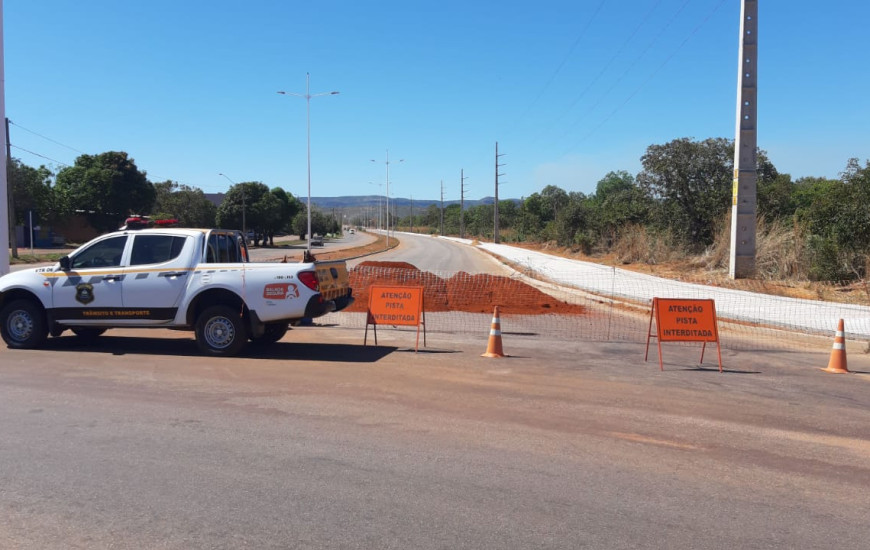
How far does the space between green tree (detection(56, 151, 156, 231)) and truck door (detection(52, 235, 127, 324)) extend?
60.2 m

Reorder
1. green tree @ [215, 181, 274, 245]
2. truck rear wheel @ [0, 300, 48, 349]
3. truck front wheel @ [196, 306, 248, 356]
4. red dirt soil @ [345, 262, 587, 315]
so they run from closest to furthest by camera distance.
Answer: truck front wheel @ [196, 306, 248, 356] < truck rear wheel @ [0, 300, 48, 349] < red dirt soil @ [345, 262, 587, 315] < green tree @ [215, 181, 274, 245]

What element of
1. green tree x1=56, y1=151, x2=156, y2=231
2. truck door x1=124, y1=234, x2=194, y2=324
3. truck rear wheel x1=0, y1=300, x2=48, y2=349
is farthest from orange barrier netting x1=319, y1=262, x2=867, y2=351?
green tree x1=56, y1=151, x2=156, y2=231

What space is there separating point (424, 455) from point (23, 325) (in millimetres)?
8029

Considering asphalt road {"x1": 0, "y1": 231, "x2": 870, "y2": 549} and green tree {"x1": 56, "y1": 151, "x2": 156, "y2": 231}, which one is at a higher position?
green tree {"x1": 56, "y1": 151, "x2": 156, "y2": 231}

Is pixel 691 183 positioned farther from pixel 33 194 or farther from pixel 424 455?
pixel 33 194

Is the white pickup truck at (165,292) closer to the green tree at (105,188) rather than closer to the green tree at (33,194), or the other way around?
the green tree at (33,194)

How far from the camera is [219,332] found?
1016 cm

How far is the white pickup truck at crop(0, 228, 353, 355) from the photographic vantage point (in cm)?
992

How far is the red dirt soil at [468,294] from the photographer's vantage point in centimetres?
1738

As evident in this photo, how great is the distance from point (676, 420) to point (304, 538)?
14.5 feet

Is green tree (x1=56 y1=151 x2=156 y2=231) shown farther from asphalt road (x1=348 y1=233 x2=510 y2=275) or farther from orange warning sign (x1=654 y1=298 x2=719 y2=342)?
orange warning sign (x1=654 y1=298 x2=719 y2=342)

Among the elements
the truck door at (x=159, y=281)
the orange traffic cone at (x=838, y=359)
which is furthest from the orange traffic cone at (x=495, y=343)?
the orange traffic cone at (x=838, y=359)

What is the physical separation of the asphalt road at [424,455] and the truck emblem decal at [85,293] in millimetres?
1009

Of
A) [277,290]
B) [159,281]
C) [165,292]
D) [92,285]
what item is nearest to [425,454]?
[277,290]
